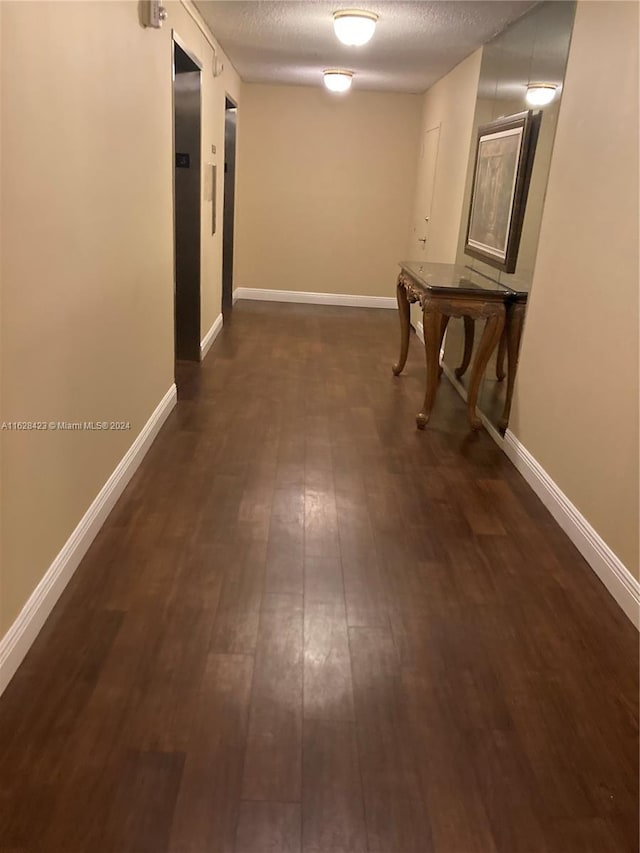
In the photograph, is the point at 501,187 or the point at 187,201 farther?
the point at 187,201

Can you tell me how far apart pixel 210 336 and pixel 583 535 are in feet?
11.9

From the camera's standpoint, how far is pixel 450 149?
18.2ft

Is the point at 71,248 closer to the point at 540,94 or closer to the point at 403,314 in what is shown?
the point at 540,94

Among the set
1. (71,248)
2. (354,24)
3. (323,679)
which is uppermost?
(354,24)

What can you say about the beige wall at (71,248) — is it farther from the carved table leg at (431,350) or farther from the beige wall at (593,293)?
the beige wall at (593,293)

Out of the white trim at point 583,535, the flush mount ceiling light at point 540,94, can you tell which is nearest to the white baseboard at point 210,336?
the white trim at point 583,535

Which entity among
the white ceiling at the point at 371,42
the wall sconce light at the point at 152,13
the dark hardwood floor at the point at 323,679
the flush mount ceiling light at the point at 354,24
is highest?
the white ceiling at the point at 371,42

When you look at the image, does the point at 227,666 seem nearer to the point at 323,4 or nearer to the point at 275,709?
the point at 275,709

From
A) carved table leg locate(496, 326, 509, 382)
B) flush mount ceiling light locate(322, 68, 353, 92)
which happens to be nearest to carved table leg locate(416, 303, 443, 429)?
carved table leg locate(496, 326, 509, 382)

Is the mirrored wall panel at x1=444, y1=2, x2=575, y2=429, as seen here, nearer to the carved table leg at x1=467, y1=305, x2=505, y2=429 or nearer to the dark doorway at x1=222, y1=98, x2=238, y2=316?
the carved table leg at x1=467, y1=305, x2=505, y2=429

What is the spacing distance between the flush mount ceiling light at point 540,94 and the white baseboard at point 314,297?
4.16 m

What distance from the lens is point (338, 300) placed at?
7750 millimetres

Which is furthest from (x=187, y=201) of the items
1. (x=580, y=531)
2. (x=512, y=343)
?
(x=580, y=531)

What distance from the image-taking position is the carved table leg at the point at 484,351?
3.65 meters
